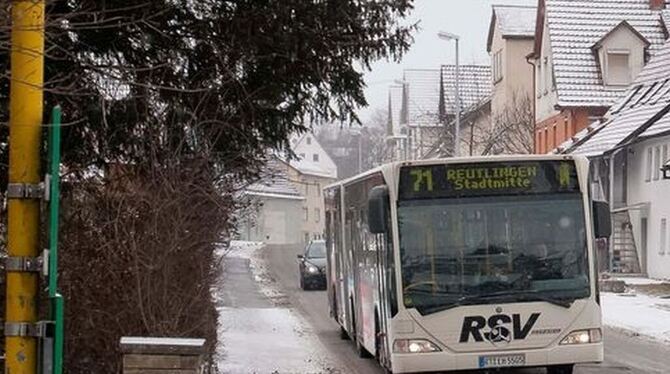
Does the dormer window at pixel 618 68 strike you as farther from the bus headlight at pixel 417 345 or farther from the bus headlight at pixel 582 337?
the bus headlight at pixel 417 345

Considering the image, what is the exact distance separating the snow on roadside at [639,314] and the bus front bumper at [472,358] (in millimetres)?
9255

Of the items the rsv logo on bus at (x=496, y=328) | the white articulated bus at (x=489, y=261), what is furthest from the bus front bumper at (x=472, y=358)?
the rsv logo on bus at (x=496, y=328)

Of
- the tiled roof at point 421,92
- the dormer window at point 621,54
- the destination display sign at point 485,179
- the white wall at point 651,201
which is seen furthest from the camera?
the tiled roof at point 421,92

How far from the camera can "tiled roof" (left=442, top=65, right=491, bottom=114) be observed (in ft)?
263

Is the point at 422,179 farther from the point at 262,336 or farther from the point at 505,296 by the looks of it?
the point at 262,336

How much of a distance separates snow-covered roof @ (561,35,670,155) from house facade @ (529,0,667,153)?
8.04 ft

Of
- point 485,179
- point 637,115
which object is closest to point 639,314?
point 485,179

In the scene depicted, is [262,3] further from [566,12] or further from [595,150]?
[566,12]

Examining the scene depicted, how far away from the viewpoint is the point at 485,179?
13289mm

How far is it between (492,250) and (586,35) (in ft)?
142

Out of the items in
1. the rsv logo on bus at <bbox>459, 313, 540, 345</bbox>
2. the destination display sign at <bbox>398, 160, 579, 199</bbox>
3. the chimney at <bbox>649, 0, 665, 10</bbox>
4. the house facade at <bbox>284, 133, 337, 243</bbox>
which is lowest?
the rsv logo on bus at <bbox>459, 313, 540, 345</bbox>

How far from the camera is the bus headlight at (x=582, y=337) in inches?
511

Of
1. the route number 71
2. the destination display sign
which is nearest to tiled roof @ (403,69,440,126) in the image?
the destination display sign

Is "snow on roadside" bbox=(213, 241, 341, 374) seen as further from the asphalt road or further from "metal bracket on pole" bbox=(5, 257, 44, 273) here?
"metal bracket on pole" bbox=(5, 257, 44, 273)
